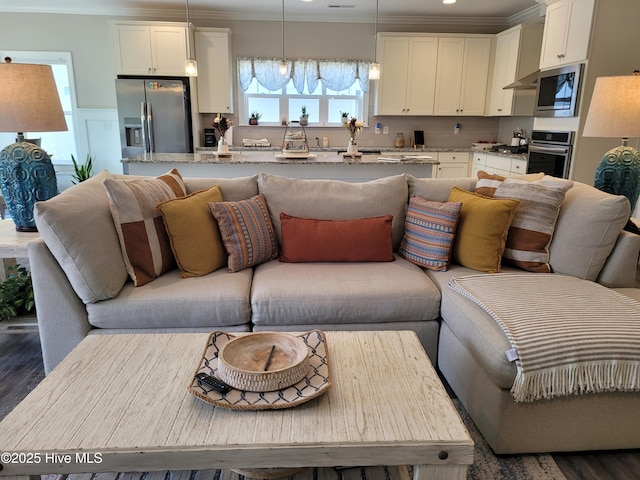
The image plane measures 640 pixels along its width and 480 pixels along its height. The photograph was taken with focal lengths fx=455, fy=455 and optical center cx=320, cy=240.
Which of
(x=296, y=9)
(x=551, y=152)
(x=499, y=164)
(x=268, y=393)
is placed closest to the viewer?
(x=268, y=393)

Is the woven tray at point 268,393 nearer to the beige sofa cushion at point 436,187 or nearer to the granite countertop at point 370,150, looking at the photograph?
the beige sofa cushion at point 436,187

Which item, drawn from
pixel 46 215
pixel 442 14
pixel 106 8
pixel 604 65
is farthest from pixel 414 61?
pixel 46 215

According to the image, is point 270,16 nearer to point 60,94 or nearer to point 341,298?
point 60,94

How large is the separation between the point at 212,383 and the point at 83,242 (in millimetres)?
1073

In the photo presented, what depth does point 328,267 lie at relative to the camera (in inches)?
96.3

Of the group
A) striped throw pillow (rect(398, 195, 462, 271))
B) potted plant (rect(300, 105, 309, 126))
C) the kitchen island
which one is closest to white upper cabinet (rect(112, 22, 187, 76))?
potted plant (rect(300, 105, 309, 126))

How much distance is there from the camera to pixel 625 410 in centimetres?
→ 174

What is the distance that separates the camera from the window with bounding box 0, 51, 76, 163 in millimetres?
6105

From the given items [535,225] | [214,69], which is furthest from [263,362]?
[214,69]

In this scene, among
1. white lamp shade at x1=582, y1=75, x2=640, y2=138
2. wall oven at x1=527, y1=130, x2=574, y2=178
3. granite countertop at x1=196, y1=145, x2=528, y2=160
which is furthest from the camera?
granite countertop at x1=196, y1=145, x2=528, y2=160

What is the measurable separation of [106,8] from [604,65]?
5.78 m

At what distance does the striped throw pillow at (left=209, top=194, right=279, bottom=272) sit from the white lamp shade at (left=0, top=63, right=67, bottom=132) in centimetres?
102

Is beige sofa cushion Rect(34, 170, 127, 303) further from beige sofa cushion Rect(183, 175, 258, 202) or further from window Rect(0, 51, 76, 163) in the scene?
window Rect(0, 51, 76, 163)

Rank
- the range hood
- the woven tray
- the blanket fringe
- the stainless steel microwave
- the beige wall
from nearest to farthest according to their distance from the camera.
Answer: the woven tray, the blanket fringe, the beige wall, the stainless steel microwave, the range hood
